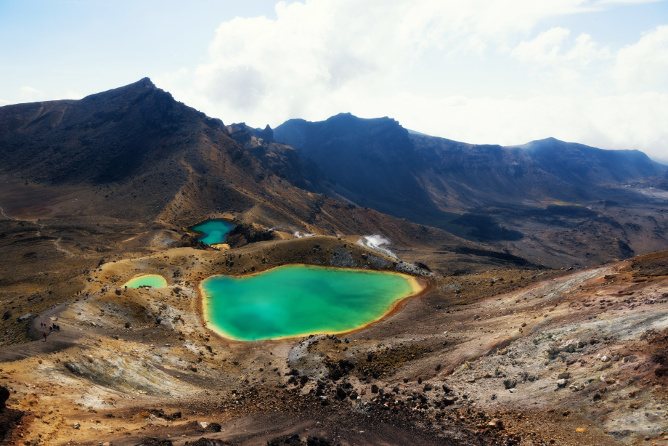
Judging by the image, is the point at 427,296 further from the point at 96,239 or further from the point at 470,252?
the point at 470,252

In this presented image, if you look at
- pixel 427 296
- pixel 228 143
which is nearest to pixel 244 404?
pixel 427 296

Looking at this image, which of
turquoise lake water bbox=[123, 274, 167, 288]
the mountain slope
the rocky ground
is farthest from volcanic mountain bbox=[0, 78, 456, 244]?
the rocky ground

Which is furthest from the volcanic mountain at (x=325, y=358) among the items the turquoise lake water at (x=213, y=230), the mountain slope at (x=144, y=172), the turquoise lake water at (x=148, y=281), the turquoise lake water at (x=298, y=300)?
the mountain slope at (x=144, y=172)

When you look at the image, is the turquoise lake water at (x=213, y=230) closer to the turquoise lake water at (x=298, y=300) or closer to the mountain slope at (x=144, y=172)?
the mountain slope at (x=144, y=172)

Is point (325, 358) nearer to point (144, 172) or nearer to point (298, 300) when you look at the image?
point (298, 300)

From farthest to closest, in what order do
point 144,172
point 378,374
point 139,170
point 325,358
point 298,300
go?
point 139,170, point 144,172, point 298,300, point 325,358, point 378,374

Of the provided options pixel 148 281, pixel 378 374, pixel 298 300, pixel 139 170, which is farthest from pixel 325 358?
pixel 139 170
